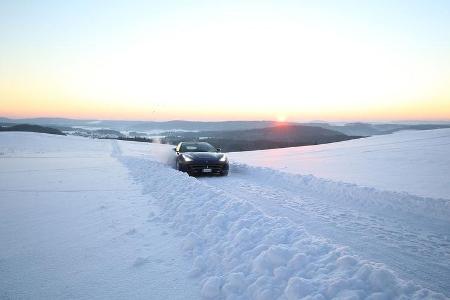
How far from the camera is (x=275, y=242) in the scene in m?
4.02

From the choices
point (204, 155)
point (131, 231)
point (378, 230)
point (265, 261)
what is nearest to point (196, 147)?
point (204, 155)

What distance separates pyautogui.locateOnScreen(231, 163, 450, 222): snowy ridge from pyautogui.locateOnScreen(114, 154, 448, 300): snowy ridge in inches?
155

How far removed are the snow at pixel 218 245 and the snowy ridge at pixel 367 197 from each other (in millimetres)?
38

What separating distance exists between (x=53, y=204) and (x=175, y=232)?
3.75 metres

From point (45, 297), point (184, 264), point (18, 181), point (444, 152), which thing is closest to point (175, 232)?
point (184, 264)

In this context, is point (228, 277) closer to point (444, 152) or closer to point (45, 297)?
point (45, 297)

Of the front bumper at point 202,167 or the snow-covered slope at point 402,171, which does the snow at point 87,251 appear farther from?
the snow-covered slope at point 402,171

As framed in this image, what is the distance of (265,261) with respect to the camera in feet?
11.6

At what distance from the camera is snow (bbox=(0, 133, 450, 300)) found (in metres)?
3.20

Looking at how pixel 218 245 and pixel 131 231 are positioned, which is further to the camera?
pixel 131 231

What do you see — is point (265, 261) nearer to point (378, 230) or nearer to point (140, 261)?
point (140, 261)

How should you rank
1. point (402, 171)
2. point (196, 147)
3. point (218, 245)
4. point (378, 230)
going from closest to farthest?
point (218, 245) < point (378, 230) < point (402, 171) < point (196, 147)

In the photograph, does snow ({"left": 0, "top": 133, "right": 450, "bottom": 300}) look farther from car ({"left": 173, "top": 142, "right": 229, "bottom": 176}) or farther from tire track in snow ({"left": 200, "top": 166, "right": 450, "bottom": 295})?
car ({"left": 173, "top": 142, "right": 229, "bottom": 176})

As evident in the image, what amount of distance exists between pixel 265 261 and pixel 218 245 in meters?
0.94
